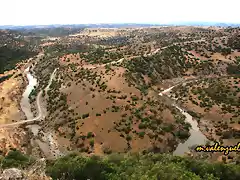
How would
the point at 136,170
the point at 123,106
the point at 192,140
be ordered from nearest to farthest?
the point at 136,170, the point at 192,140, the point at 123,106

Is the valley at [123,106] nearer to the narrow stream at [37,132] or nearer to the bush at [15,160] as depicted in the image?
the narrow stream at [37,132]

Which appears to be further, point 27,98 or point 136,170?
point 27,98

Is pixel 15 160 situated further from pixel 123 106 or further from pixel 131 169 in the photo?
pixel 123 106

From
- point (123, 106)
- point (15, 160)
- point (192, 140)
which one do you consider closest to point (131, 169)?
point (15, 160)

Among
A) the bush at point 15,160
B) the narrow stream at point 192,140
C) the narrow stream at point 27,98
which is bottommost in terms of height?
the narrow stream at point 192,140

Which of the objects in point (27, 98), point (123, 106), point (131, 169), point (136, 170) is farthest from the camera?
point (27, 98)

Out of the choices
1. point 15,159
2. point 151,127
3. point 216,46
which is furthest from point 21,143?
point 216,46

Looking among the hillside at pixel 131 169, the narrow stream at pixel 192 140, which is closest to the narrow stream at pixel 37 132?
the hillside at pixel 131 169

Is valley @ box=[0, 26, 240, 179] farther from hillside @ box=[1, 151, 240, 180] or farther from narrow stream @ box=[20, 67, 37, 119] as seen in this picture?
hillside @ box=[1, 151, 240, 180]

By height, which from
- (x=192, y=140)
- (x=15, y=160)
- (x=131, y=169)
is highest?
(x=131, y=169)

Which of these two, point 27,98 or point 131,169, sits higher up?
point 131,169

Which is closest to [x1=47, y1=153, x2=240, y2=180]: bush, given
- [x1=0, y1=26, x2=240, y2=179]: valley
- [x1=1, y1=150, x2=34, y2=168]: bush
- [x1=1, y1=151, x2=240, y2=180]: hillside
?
[x1=1, y1=151, x2=240, y2=180]: hillside
